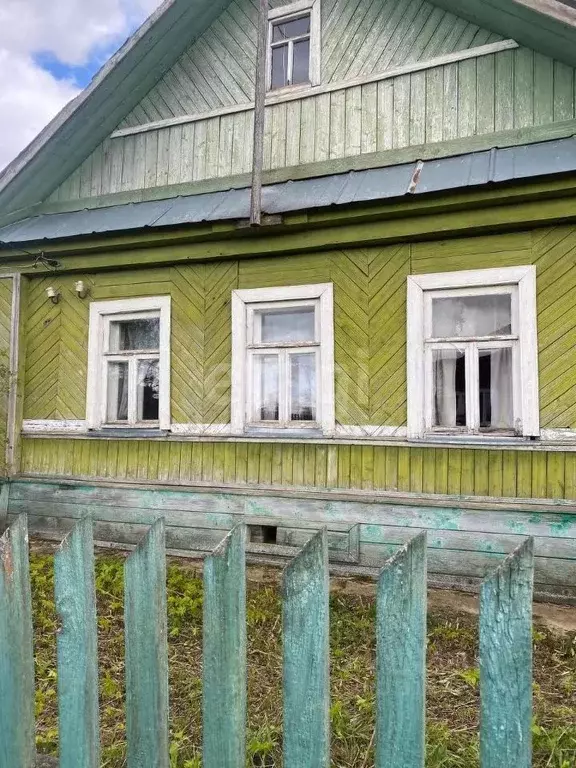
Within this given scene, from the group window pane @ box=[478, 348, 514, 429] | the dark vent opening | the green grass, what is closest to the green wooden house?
window pane @ box=[478, 348, 514, 429]

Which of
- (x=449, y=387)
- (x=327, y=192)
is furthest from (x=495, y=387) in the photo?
(x=327, y=192)

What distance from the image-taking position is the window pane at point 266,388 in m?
6.00

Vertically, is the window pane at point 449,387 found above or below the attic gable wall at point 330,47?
below

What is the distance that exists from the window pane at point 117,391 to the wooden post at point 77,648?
538cm

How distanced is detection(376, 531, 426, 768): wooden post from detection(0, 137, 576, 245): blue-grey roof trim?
4.46m

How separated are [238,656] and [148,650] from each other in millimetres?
257

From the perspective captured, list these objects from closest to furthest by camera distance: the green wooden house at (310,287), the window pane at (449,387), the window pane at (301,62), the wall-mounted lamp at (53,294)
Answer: the green wooden house at (310,287) → the window pane at (449,387) → the window pane at (301,62) → the wall-mounted lamp at (53,294)

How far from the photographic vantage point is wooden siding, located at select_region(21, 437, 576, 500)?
198 inches

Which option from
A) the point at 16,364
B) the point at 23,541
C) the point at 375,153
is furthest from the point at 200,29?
the point at 23,541

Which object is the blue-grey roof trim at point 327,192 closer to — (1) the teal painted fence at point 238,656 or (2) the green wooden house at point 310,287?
(2) the green wooden house at point 310,287

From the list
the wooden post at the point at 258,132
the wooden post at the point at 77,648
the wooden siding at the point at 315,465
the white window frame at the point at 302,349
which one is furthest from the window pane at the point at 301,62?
the wooden post at the point at 77,648

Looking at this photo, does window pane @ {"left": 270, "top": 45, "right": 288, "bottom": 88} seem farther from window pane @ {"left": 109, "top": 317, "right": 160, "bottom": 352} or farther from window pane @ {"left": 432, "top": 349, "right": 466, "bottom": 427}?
window pane @ {"left": 432, "top": 349, "right": 466, "bottom": 427}

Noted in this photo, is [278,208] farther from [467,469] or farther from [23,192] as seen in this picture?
[23,192]

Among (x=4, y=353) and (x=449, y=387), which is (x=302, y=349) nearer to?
(x=449, y=387)
